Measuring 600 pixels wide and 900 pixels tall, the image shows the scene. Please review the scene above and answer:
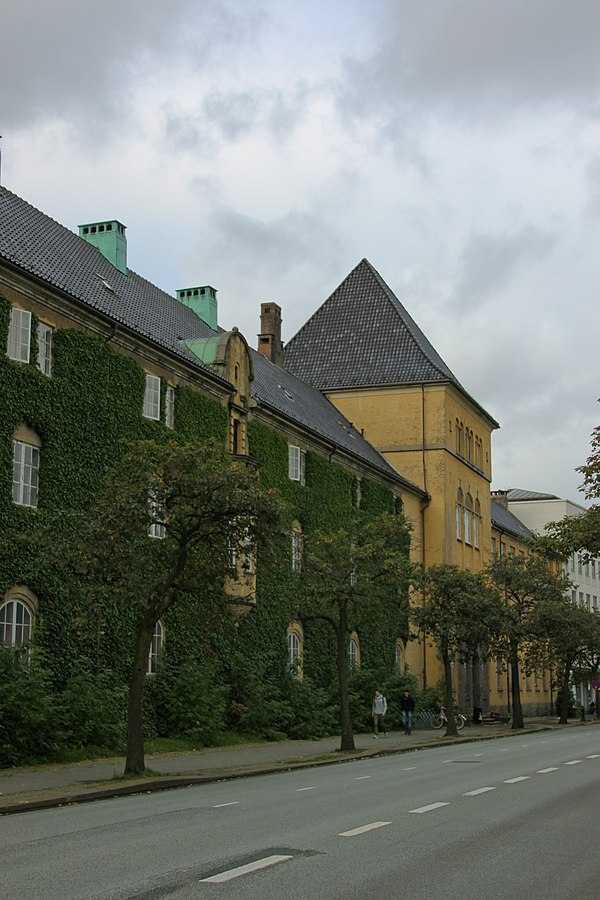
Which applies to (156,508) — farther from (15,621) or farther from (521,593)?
(521,593)

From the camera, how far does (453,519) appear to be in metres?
57.7

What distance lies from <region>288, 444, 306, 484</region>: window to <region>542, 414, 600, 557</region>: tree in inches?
710

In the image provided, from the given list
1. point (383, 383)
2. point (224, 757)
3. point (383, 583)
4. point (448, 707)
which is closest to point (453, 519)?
point (383, 383)

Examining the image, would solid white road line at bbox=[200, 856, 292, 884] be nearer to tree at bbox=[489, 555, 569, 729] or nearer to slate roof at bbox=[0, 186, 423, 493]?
slate roof at bbox=[0, 186, 423, 493]

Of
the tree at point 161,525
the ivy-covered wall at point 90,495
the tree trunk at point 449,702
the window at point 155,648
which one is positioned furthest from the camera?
the tree trunk at point 449,702

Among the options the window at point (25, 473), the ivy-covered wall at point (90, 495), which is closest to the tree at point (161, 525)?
the ivy-covered wall at point (90, 495)

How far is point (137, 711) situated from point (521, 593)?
35531 millimetres

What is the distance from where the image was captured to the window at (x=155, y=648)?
98.7ft

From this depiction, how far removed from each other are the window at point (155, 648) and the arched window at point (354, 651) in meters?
15.2

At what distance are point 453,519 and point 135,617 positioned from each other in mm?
31113

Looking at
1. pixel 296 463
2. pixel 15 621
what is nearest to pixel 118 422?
pixel 15 621

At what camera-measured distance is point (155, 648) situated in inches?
1198

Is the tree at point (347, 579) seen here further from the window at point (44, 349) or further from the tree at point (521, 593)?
the tree at point (521, 593)

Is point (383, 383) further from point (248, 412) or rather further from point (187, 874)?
point (187, 874)
